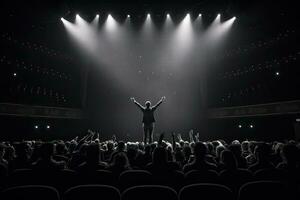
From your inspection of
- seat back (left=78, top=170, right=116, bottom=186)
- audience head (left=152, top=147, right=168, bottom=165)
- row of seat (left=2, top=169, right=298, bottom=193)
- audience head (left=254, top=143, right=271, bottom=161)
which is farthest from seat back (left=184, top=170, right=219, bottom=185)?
seat back (left=78, top=170, right=116, bottom=186)

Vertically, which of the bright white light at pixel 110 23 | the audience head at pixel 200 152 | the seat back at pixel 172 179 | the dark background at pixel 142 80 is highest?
the bright white light at pixel 110 23

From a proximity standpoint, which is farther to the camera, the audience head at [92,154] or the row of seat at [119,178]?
the audience head at [92,154]

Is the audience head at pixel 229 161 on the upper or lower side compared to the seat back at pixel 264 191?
upper

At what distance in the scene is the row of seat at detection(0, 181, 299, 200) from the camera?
2211 millimetres

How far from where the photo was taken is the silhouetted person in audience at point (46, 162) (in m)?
3.81

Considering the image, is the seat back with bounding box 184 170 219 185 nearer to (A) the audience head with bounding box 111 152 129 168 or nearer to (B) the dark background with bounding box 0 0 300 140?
(A) the audience head with bounding box 111 152 129 168

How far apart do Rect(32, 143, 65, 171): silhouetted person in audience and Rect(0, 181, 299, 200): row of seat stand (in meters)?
1.67

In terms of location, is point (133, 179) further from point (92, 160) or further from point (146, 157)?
point (146, 157)

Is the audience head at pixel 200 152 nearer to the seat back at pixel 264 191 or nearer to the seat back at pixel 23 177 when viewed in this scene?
the seat back at pixel 264 191

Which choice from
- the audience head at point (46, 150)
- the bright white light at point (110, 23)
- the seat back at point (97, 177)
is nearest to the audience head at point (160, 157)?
the seat back at point (97, 177)

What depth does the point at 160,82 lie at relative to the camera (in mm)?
20562

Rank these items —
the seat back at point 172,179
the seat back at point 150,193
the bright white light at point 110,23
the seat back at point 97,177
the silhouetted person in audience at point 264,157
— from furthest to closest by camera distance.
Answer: the bright white light at point 110,23, the silhouetted person in audience at point 264,157, the seat back at point 172,179, the seat back at point 97,177, the seat back at point 150,193

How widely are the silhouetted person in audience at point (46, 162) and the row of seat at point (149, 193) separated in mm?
1671

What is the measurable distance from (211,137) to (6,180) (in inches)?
687
